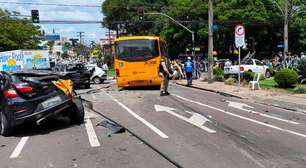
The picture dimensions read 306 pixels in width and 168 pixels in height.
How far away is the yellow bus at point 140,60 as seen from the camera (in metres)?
25.2

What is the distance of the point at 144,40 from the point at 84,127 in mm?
13300

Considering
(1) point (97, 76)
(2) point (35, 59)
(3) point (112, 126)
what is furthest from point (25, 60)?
(3) point (112, 126)

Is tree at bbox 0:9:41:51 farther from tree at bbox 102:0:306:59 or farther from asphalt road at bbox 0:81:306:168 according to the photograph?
asphalt road at bbox 0:81:306:168

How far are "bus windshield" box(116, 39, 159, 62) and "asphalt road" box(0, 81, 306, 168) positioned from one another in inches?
387

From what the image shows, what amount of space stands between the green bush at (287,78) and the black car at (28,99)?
12506 millimetres

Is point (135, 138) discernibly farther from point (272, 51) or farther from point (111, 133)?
point (272, 51)

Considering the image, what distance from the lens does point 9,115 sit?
11.6 metres

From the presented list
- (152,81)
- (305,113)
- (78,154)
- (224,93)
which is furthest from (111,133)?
(152,81)

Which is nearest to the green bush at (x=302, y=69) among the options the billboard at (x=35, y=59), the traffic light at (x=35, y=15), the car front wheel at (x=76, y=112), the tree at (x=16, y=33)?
the car front wheel at (x=76, y=112)

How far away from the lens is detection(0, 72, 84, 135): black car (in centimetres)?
1159

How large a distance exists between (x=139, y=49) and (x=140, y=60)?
58cm

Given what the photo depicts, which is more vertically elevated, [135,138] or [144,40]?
[144,40]

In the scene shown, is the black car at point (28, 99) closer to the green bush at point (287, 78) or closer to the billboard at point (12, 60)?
the green bush at point (287, 78)

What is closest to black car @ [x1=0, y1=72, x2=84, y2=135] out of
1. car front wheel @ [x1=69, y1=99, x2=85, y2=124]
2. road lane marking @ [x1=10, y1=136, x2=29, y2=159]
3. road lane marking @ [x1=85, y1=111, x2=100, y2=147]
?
car front wheel @ [x1=69, y1=99, x2=85, y2=124]
